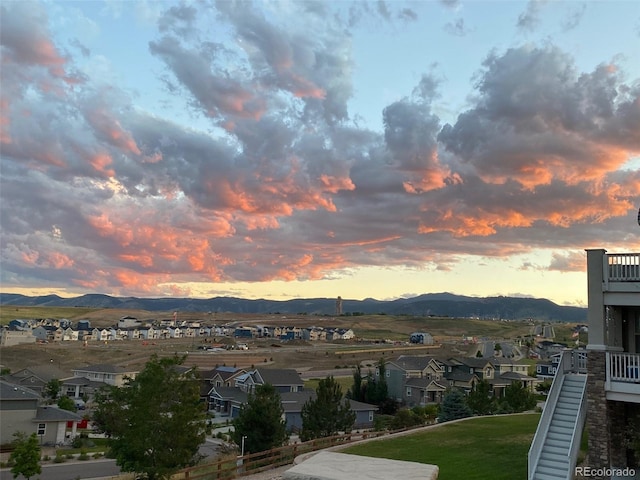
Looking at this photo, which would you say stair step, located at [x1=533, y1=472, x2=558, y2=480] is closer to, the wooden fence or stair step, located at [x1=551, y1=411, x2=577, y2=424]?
stair step, located at [x1=551, y1=411, x2=577, y2=424]

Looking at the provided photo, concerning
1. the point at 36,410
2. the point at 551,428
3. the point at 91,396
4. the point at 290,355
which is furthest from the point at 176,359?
the point at 290,355

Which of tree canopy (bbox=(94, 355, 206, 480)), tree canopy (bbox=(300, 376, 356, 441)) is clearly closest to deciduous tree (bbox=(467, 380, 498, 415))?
tree canopy (bbox=(300, 376, 356, 441))

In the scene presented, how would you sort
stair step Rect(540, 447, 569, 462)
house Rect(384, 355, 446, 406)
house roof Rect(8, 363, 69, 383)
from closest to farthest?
1. stair step Rect(540, 447, 569, 462)
2. house Rect(384, 355, 446, 406)
3. house roof Rect(8, 363, 69, 383)

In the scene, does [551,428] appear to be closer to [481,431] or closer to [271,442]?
[481,431]

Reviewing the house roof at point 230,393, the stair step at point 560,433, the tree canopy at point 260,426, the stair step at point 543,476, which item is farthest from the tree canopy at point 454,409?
the stair step at point 543,476

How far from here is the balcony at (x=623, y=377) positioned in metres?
17.7

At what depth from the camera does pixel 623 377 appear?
18.0 m

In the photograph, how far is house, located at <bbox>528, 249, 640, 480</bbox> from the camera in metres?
17.8

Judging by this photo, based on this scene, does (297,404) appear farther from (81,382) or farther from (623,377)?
(623,377)

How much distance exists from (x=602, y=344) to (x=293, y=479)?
39.6 feet

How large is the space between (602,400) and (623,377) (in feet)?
3.50

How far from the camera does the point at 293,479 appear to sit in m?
13.3

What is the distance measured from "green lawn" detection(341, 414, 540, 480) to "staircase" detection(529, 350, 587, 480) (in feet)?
4.91

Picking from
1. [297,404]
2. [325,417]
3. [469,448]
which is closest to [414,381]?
[297,404]
